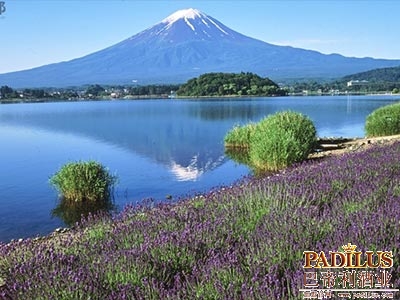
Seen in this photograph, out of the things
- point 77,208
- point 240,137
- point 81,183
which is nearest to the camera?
point 77,208

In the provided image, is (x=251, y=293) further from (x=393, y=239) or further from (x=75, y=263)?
(x=75, y=263)

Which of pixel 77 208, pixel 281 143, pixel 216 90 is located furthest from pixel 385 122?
pixel 216 90

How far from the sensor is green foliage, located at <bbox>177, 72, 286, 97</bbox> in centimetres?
12988

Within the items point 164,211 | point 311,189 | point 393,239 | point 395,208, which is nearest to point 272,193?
point 311,189

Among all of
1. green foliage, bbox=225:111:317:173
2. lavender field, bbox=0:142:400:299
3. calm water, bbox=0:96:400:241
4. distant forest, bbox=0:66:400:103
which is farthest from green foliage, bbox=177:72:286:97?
lavender field, bbox=0:142:400:299

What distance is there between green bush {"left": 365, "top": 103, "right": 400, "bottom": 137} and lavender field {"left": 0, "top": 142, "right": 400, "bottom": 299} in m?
22.4

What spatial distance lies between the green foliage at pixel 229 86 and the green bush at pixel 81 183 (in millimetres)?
113881

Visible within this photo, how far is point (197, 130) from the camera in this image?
4216 cm

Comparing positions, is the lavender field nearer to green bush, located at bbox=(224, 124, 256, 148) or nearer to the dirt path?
the dirt path

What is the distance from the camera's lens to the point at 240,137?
97.0ft

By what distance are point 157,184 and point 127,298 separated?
15.0m

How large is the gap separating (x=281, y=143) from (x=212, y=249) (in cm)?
1581

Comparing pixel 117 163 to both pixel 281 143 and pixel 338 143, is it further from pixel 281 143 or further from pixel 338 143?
pixel 338 143

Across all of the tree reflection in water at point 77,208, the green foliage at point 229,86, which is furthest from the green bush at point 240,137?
the green foliage at point 229,86
